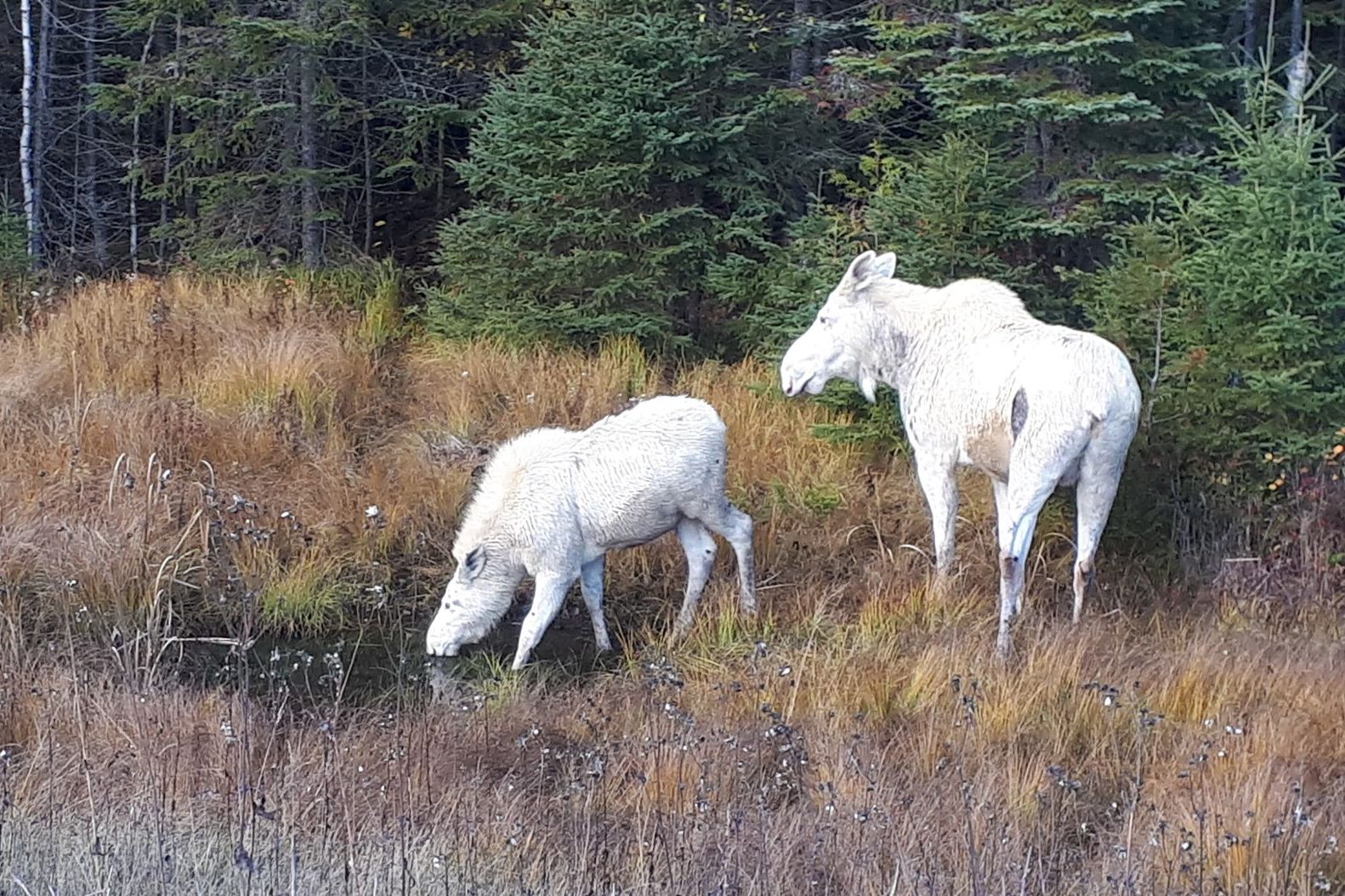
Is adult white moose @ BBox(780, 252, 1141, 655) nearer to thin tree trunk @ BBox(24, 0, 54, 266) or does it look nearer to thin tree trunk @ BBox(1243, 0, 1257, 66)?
thin tree trunk @ BBox(1243, 0, 1257, 66)

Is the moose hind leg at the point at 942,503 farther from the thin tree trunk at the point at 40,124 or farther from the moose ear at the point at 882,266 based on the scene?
the thin tree trunk at the point at 40,124

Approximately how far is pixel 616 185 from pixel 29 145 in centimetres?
793

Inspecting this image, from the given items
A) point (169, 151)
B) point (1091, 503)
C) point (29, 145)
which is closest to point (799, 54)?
point (169, 151)

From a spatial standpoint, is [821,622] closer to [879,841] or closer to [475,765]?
[475,765]

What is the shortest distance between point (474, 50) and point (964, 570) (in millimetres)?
11728

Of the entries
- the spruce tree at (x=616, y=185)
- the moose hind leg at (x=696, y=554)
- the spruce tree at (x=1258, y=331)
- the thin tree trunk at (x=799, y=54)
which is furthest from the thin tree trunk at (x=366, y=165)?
the spruce tree at (x=1258, y=331)

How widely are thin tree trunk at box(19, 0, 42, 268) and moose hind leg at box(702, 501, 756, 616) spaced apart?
36.4 feet

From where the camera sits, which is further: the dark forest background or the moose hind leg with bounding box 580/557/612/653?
the dark forest background

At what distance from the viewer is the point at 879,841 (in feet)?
17.1

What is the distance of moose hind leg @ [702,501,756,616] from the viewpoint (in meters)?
8.75

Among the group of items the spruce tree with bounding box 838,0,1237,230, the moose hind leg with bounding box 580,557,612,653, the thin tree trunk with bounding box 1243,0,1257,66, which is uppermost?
the thin tree trunk with bounding box 1243,0,1257,66

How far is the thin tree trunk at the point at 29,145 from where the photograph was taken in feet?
56.4

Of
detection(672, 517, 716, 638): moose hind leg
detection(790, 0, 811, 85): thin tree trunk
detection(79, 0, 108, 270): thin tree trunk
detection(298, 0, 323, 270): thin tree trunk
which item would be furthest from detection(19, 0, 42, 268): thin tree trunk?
detection(672, 517, 716, 638): moose hind leg

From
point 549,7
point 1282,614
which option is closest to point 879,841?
point 1282,614
